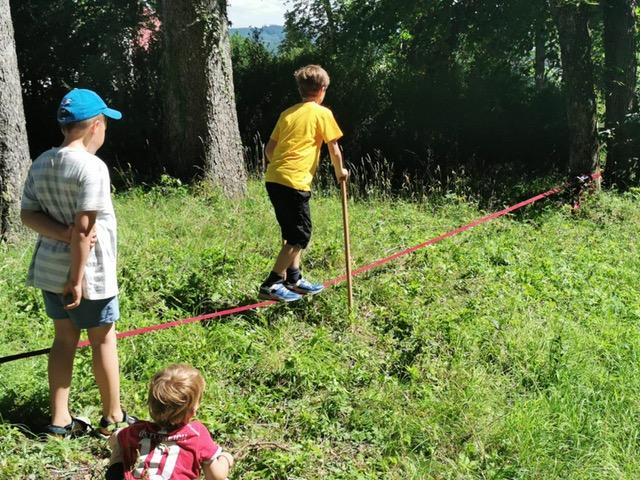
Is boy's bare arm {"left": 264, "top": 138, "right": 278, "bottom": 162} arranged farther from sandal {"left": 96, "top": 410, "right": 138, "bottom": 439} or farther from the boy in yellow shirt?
sandal {"left": 96, "top": 410, "right": 138, "bottom": 439}

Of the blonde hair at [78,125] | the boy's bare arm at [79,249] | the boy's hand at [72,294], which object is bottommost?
the boy's hand at [72,294]

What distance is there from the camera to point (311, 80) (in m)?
5.09

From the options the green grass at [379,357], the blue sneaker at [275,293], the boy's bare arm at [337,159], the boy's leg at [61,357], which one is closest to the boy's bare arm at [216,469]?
the green grass at [379,357]

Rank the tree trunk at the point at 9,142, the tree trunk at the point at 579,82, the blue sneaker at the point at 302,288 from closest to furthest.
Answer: the blue sneaker at the point at 302,288 → the tree trunk at the point at 9,142 → the tree trunk at the point at 579,82

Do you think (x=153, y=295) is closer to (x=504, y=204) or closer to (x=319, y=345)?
(x=319, y=345)

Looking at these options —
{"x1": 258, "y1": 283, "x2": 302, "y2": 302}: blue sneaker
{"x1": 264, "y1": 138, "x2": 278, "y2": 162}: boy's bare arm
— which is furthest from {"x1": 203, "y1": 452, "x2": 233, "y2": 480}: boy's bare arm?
{"x1": 264, "y1": 138, "x2": 278, "y2": 162}: boy's bare arm

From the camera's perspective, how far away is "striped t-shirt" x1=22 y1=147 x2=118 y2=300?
3160 mm

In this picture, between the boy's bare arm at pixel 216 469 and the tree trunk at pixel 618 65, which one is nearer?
the boy's bare arm at pixel 216 469

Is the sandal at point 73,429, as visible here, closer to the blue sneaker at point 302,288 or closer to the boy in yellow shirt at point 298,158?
the boy in yellow shirt at point 298,158

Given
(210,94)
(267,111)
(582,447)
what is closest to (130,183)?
(210,94)

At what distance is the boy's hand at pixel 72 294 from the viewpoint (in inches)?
127

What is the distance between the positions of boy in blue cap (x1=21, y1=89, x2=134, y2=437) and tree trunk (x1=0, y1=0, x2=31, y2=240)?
332cm

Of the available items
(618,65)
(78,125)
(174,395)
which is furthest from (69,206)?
(618,65)

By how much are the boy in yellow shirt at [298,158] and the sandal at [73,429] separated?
1.86 metres
